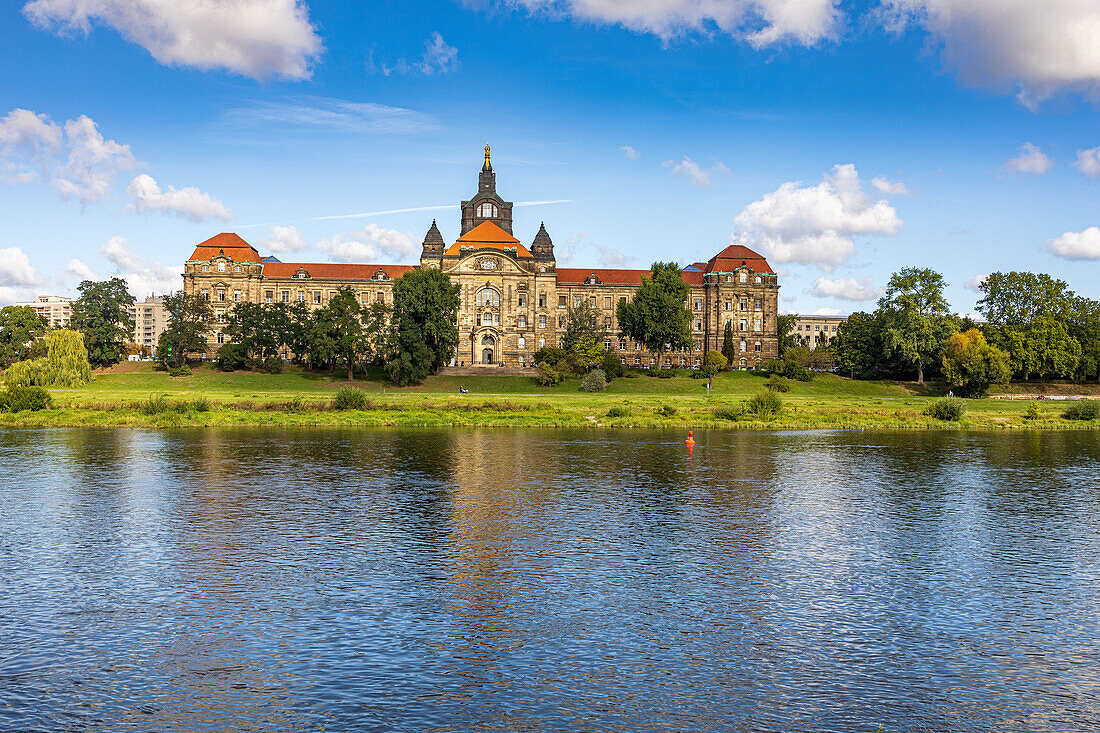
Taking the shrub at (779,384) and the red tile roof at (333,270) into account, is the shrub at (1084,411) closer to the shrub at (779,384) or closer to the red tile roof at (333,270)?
the shrub at (779,384)

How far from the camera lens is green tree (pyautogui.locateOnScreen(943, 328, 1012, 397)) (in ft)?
297

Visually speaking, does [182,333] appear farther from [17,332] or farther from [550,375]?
[550,375]

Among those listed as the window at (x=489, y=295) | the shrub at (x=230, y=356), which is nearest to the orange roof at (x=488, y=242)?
the window at (x=489, y=295)

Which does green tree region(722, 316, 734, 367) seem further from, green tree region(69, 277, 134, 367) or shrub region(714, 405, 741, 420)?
green tree region(69, 277, 134, 367)

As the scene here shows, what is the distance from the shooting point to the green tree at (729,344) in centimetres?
12638

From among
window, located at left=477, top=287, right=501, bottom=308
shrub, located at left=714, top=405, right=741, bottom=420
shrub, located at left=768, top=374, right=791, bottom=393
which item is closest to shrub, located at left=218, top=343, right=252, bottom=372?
window, located at left=477, top=287, right=501, bottom=308

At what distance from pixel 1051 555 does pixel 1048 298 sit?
92288 millimetres

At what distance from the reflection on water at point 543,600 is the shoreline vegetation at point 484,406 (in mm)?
24508

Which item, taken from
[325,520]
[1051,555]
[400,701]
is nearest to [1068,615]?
[1051,555]

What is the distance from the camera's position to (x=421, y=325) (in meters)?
101

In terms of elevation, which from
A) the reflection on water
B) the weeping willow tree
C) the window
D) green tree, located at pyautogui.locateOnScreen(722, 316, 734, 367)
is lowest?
the reflection on water

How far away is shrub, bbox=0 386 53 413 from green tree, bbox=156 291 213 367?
34.3 metres

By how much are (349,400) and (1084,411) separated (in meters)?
61.9

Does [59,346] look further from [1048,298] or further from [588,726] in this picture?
[1048,298]
